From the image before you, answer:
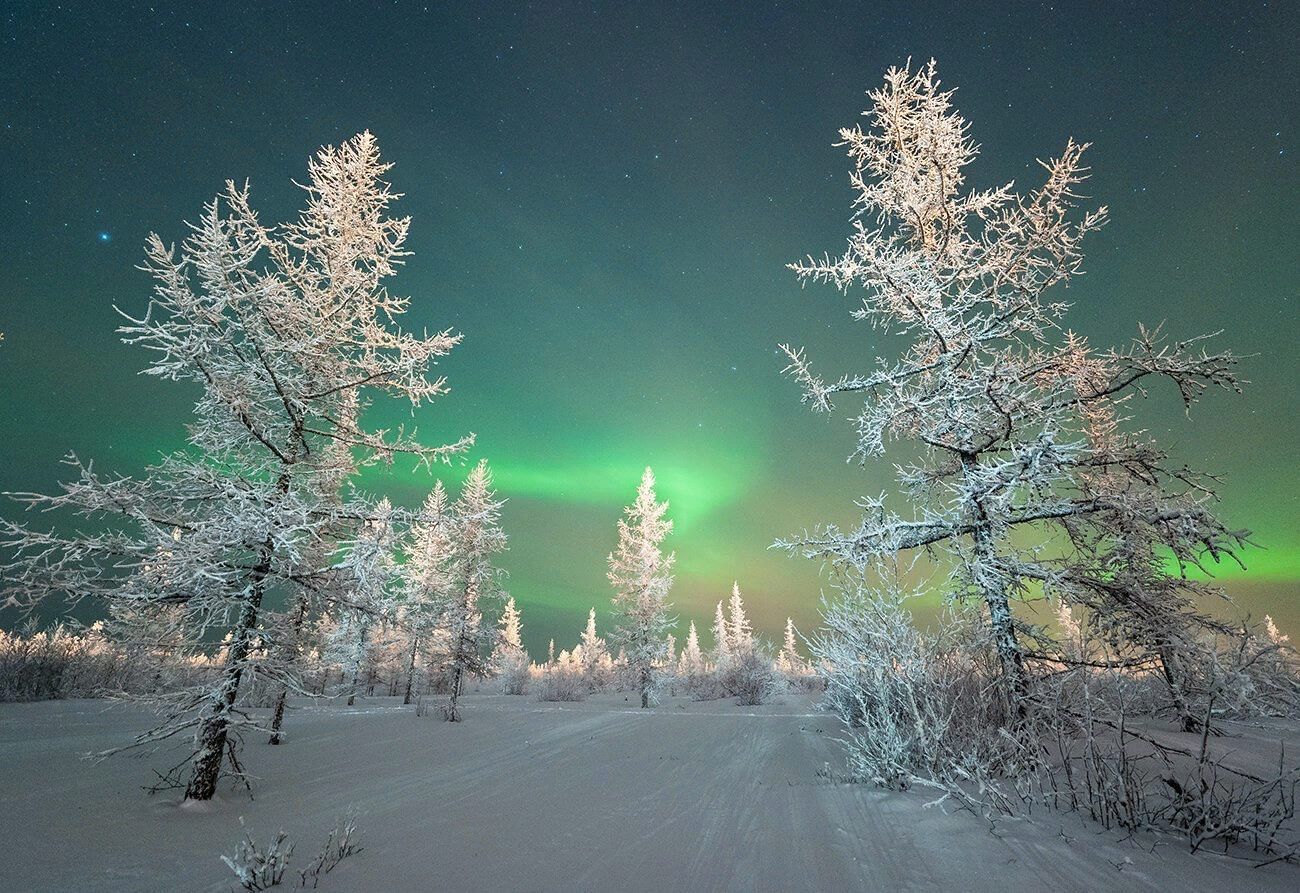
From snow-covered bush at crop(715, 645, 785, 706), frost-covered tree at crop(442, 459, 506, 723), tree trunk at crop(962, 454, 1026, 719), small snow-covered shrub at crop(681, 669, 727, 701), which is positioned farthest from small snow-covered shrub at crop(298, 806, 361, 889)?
small snow-covered shrub at crop(681, 669, 727, 701)

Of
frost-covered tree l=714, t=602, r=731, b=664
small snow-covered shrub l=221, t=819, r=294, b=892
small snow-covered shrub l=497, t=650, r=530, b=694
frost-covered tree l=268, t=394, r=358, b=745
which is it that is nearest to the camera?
small snow-covered shrub l=221, t=819, r=294, b=892

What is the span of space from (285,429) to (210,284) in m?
2.05

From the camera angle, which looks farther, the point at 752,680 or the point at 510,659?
the point at 510,659

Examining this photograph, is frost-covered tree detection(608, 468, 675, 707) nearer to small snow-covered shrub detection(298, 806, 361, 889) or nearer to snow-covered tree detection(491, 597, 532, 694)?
snow-covered tree detection(491, 597, 532, 694)

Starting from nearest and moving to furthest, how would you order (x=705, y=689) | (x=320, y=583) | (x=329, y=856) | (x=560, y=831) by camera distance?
(x=329, y=856) < (x=560, y=831) < (x=320, y=583) < (x=705, y=689)

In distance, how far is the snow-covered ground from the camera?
12.0 feet

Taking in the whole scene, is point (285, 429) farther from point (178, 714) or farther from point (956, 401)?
point (956, 401)

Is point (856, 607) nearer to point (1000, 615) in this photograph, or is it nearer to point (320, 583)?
point (1000, 615)

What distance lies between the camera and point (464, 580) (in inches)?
864

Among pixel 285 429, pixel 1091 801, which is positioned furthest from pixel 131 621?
pixel 1091 801

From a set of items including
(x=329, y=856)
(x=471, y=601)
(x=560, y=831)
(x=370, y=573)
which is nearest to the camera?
(x=329, y=856)

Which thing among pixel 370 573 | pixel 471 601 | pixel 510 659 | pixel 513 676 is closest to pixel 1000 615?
pixel 370 573

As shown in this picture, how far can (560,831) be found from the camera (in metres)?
4.90

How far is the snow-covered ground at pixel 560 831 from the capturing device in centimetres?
366
